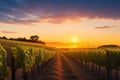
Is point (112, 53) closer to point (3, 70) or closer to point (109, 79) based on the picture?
point (109, 79)

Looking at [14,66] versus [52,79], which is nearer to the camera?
[14,66]

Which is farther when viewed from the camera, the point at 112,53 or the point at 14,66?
the point at 112,53

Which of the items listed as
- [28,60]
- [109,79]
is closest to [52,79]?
[28,60]

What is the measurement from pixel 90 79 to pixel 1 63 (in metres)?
25.0

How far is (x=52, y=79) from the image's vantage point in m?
48.4

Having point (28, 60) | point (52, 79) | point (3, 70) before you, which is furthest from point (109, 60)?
point (3, 70)

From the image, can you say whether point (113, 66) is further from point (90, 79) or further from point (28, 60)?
point (28, 60)

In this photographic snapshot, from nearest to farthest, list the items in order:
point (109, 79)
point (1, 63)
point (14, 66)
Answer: point (1, 63) → point (14, 66) → point (109, 79)

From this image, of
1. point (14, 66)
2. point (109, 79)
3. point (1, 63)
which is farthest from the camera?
point (109, 79)

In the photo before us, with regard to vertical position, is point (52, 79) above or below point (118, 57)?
below

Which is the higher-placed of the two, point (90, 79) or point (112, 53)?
point (112, 53)

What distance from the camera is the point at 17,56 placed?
4381 cm

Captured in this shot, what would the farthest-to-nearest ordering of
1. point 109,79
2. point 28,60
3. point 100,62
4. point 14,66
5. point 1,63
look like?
1. point 100,62
2. point 109,79
3. point 28,60
4. point 14,66
5. point 1,63

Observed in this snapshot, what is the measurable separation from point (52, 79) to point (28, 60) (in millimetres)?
6247
